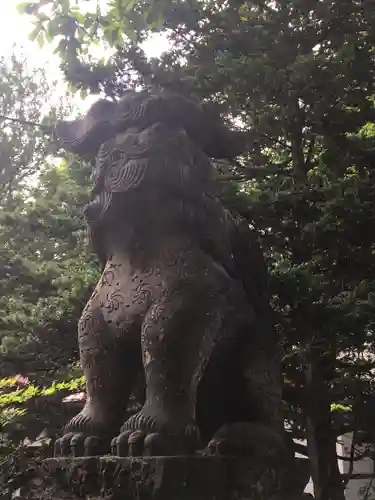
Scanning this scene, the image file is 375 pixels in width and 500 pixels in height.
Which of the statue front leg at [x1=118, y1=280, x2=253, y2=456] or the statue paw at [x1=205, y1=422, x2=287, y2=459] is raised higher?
the statue front leg at [x1=118, y1=280, x2=253, y2=456]

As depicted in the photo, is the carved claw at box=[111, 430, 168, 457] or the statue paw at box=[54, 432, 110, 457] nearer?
the carved claw at box=[111, 430, 168, 457]

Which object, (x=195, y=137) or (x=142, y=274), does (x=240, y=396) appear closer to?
(x=142, y=274)

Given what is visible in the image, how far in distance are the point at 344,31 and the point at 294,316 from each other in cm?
183

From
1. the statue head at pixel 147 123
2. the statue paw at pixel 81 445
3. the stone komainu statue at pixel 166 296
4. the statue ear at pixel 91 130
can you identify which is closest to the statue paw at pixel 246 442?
the stone komainu statue at pixel 166 296

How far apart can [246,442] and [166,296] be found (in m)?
0.62

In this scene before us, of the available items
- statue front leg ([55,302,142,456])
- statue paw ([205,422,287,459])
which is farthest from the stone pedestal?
statue front leg ([55,302,142,456])

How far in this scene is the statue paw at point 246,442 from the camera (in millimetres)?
2289

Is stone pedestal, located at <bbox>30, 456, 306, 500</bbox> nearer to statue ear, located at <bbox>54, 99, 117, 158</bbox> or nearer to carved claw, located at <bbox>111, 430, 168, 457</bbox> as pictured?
carved claw, located at <bbox>111, 430, 168, 457</bbox>

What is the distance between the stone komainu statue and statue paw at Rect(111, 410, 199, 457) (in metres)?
0.08

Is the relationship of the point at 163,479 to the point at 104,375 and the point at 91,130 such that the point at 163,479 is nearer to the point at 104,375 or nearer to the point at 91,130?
the point at 104,375

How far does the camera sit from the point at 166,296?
2.41 meters

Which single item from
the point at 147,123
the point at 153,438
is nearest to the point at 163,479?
the point at 153,438

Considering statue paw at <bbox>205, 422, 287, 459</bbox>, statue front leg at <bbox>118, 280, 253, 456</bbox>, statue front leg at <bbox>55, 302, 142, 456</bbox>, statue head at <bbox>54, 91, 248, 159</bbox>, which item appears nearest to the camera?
statue front leg at <bbox>118, 280, 253, 456</bbox>

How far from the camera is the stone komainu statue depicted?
7.73 feet
